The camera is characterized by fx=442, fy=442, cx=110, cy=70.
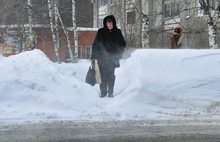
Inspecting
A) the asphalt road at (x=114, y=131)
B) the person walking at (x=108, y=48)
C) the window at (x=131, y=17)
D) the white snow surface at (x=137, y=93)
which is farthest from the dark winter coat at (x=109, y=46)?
the window at (x=131, y=17)

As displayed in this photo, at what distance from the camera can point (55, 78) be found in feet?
34.1

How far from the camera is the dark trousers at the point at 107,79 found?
949 centimetres

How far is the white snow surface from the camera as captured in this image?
800 cm

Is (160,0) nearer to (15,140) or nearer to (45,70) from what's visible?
(45,70)

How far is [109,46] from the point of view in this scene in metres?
9.35

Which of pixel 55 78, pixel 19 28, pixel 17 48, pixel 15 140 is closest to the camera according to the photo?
pixel 15 140

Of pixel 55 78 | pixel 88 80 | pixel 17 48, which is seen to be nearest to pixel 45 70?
pixel 55 78

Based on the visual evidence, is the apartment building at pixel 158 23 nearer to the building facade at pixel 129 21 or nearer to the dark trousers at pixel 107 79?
the building facade at pixel 129 21

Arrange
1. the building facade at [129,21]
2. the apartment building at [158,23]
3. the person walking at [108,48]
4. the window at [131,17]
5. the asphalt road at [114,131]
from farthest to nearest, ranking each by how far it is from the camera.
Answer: the window at [131,17], the building facade at [129,21], the apartment building at [158,23], the person walking at [108,48], the asphalt road at [114,131]

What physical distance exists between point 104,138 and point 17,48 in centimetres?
2978

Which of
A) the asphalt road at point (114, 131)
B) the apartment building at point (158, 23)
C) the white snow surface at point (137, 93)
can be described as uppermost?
the apartment building at point (158, 23)

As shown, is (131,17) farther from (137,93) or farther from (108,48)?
(137,93)

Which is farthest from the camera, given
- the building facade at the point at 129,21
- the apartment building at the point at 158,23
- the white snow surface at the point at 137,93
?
the building facade at the point at 129,21

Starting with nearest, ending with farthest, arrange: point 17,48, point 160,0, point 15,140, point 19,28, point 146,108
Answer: point 15,140
point 146,108
point 160,0
point 19,28
point 17,48
